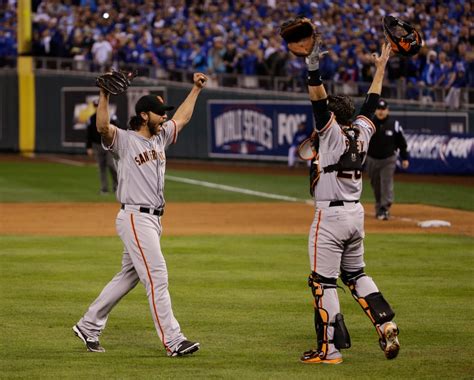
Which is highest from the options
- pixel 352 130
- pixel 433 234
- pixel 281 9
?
pixel 281 9

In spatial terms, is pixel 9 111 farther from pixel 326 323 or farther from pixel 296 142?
pixel 326 323

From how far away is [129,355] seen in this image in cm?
884

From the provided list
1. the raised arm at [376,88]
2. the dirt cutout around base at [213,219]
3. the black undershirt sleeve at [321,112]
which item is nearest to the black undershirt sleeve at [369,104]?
the raised arm at [376,88]

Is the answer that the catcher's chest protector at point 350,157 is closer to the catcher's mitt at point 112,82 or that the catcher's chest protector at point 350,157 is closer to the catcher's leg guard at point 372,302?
the catcher's leg guard at point 372,302

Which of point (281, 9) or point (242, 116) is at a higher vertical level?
point (281, 9)

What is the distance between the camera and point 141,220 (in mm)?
8789

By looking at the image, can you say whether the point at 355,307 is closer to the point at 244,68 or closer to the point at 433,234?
the point at 433,234

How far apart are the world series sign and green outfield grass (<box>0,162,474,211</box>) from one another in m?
1.79

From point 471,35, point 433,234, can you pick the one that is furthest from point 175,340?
point 471,35

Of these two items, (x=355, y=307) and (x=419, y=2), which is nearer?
(x=355, y=307)

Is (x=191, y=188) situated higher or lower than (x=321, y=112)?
lower

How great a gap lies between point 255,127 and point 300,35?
24691 mm

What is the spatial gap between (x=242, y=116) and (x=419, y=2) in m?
6.29

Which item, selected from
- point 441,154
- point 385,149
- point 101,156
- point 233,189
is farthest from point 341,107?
point 441,154
